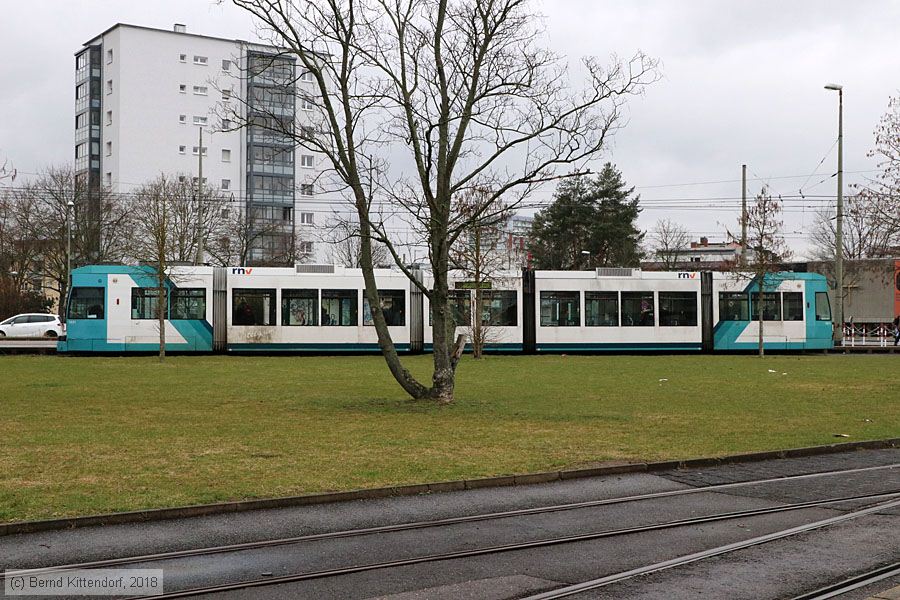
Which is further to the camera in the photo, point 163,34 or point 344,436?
point 163,34

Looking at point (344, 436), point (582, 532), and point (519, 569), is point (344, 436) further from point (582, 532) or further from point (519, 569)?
point (519, 569)

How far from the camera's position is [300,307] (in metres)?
40.1

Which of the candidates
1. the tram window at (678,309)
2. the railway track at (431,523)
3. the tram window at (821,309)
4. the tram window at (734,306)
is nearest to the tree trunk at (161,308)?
the tram window at (678,309)

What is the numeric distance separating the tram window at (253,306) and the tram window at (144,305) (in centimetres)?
292

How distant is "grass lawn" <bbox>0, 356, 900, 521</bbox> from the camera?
11.4 meters

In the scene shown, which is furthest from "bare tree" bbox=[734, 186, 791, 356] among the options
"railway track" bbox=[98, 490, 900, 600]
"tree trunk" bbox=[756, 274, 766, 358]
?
"railway track" bbox=[98, 490, 900, 600]

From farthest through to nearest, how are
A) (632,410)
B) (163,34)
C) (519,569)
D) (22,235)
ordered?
(163,34), (22,235), (632,410), (519,569)

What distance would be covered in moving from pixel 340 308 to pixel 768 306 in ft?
60.4

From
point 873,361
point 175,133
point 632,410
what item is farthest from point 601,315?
point 175,133

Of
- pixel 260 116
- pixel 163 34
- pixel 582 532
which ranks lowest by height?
pixel 582 532

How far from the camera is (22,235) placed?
190 feet

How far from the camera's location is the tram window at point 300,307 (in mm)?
40000

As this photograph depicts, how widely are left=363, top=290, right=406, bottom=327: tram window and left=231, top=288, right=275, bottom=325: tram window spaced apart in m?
3.70

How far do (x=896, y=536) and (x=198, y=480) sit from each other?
7033 mm
